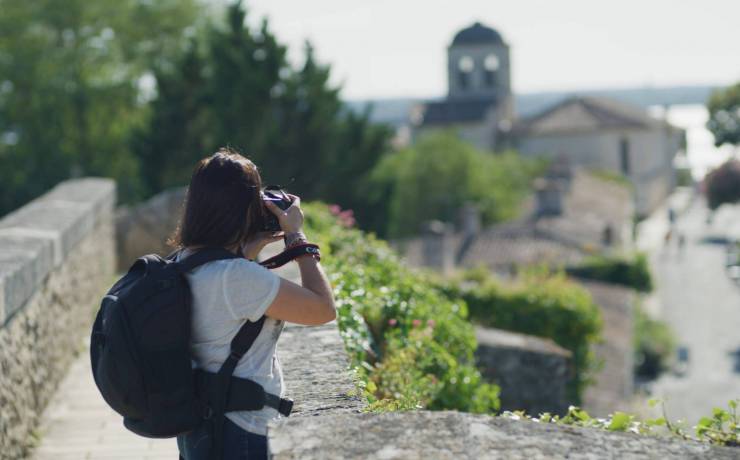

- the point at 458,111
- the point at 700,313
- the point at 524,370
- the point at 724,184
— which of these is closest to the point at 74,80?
the point at 724,184

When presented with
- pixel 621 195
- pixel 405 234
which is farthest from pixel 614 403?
pixel 621 195

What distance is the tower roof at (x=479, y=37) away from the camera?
69.5m

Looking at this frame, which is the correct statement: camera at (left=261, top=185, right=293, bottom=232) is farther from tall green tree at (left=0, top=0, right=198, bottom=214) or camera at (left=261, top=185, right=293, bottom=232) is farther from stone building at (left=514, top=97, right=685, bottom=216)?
stone building at (left=514, top=97, right=685, bottom=216)

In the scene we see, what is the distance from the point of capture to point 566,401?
10.6m

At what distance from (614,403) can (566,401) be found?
7.39 meters

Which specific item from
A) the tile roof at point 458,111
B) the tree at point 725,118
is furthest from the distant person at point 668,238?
the tree at point 725,118

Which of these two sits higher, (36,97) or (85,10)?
(85,10)

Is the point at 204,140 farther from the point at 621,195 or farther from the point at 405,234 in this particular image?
the point at 621,195

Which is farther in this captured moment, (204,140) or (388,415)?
(204,140)

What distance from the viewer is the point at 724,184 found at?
25562mm

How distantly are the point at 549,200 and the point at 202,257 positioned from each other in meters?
41.0

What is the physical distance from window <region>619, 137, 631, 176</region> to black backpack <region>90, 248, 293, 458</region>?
6997 centimetres

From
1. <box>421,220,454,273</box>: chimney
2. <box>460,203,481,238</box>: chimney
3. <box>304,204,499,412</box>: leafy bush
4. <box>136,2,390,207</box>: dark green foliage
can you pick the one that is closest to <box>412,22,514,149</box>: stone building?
<box>460,203,481,238</box>: chimney

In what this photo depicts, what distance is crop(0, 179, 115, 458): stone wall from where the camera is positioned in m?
5.25
